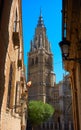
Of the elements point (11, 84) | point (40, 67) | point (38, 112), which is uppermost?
point (40, 67)

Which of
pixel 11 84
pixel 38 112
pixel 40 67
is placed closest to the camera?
pixel 11 84

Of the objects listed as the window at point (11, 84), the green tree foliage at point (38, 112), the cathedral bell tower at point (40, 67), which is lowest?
the green tree foliage at point (38, 112)

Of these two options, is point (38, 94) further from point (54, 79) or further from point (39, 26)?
point (39, 26)

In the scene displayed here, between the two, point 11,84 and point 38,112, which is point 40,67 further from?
point 11,84

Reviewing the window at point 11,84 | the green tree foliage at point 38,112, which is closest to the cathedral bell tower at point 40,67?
the green tree foliage at point 38,112

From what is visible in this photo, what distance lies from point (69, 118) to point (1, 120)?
5514 centimetres

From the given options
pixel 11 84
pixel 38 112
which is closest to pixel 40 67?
pixel 38 112

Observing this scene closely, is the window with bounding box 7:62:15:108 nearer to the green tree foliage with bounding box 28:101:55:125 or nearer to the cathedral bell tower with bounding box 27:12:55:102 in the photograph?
the green tree foliage with bounding box 28:101:55:125

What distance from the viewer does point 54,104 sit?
68.9 metres

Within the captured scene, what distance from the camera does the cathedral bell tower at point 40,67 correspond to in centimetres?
7000

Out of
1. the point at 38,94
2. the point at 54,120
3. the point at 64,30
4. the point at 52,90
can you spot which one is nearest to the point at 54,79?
the point at 52,90

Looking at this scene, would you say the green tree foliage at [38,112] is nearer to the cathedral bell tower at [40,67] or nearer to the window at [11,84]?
the cathedral bell tower at [40,67]

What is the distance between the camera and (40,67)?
73375 mm

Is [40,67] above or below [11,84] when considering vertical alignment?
above
